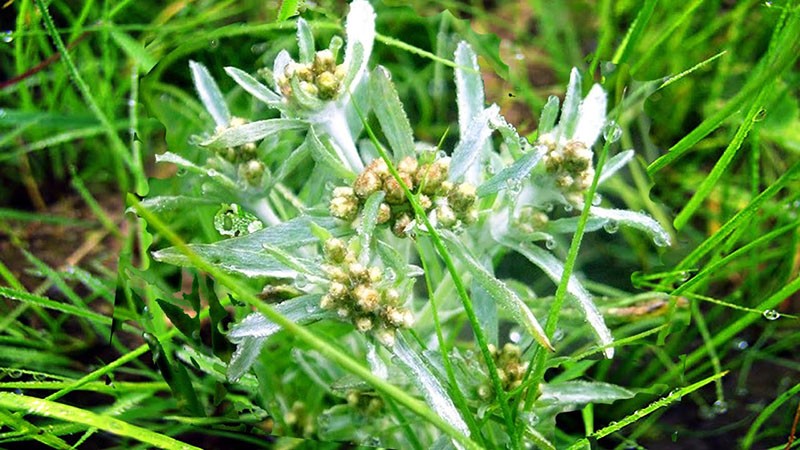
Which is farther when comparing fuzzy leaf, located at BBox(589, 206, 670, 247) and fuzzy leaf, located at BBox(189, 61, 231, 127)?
fuzzy leaf, located at BBox(189, 61, 231, 127)

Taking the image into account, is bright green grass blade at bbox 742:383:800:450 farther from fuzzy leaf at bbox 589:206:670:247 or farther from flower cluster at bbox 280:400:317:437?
flower cluster at bbox 280:400:317:437

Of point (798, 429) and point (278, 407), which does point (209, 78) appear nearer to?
point (278, 407)

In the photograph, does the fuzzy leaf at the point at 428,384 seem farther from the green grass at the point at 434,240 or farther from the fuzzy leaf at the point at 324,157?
the fuzzy leaf at the point at 324,157

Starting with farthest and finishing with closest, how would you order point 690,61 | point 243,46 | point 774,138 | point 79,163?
point 79,163 → point 690,61 → point 774,138 → point 243,46

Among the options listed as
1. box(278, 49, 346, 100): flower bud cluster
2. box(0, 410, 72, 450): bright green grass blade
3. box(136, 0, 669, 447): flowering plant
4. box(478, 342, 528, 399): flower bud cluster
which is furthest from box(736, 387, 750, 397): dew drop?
box(0, 410, 72, 450): bright green grass blade

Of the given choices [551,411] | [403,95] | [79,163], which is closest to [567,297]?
[551,411]
